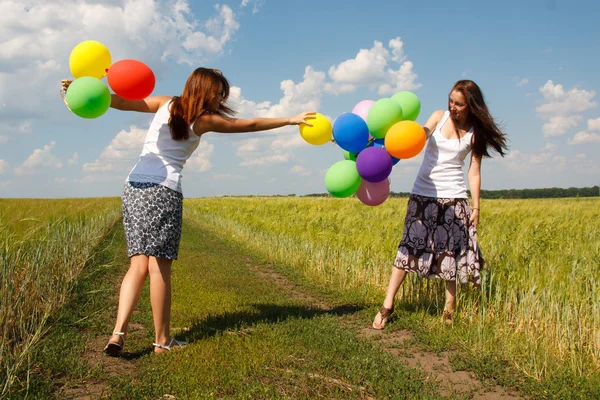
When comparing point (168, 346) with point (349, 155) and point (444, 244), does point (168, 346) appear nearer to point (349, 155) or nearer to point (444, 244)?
point (349, 155)

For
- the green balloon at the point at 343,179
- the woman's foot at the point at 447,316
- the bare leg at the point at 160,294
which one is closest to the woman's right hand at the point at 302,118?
the green balloon at the point at 343,179

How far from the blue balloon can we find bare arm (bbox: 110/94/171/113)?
148 centimetres

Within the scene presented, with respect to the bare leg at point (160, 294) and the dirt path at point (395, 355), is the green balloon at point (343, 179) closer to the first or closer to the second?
the dirt path at point (395, 355)

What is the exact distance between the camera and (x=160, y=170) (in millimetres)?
3482

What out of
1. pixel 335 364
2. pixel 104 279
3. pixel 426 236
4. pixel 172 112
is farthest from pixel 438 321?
pixel 104 279

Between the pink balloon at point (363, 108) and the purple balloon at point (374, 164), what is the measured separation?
404mm

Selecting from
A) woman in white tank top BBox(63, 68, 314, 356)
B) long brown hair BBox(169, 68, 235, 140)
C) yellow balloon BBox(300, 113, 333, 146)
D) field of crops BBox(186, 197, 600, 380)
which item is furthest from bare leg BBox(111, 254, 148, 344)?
field of crops BBox(186, 197, 600, 380)

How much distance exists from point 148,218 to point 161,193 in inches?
8.1

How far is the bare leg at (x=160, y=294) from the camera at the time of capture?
3477mm

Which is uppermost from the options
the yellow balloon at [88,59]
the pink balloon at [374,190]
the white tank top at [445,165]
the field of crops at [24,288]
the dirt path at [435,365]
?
the yellow balloon at [88,59]

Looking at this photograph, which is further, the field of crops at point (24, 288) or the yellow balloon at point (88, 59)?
the yellow balloon at point (88, 59)

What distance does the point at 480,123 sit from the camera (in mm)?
4012

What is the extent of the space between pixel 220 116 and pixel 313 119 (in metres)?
0.87

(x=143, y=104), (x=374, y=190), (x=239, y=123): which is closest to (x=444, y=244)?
(x=374, y=190)
